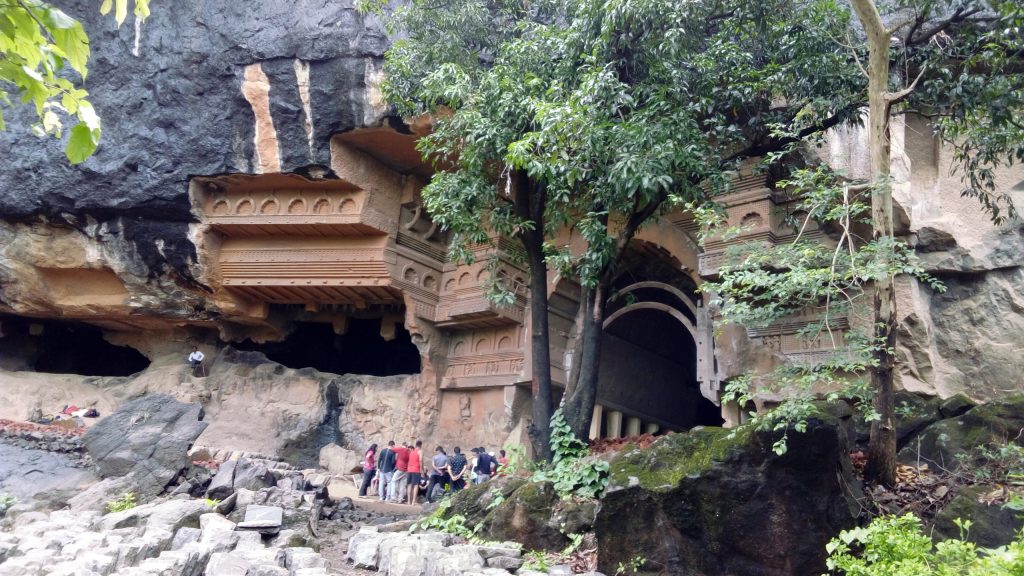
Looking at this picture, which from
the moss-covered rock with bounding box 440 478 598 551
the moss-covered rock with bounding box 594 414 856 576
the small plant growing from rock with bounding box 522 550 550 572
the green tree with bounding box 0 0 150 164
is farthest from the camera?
the moss-covered rock with bounding box 440 478 598 551

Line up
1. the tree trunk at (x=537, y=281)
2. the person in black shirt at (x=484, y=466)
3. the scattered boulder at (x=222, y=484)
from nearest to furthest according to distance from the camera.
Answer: the tree trunk at (x=537, y=281), the scattered boulder at (x=222, y=484), the person in black shirt at (x=484, y=466)

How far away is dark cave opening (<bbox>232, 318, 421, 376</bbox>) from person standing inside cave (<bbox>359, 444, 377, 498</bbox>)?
177 inches

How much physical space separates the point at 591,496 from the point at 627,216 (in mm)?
3383

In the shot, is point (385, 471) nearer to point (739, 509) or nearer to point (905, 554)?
point (739, 509)

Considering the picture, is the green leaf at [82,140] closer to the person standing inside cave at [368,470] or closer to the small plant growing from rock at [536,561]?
the small plant growing from rock at [536,561]

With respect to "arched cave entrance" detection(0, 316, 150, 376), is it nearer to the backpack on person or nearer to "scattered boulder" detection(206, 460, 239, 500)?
the backpack on person

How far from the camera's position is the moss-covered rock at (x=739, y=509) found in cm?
575

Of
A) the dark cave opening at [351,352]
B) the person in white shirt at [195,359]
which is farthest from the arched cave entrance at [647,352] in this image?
the person in white shirt at [195,359]

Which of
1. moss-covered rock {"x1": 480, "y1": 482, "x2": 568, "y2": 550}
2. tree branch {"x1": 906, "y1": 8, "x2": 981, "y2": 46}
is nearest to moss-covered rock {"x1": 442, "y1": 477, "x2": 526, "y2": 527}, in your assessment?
moss-covered rock {"x1": 480, "y1": 482, "x2": 568, "y2": 550}

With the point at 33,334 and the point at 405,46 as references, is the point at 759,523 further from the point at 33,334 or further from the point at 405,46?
the point at 33,334

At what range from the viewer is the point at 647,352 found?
14891 mm

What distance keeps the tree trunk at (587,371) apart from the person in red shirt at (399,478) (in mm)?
4827

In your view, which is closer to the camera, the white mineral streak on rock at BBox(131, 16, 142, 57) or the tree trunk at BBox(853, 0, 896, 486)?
the tree trunk at BBox(853, 0, 896, 486)

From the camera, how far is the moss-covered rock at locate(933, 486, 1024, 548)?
5.56 m
